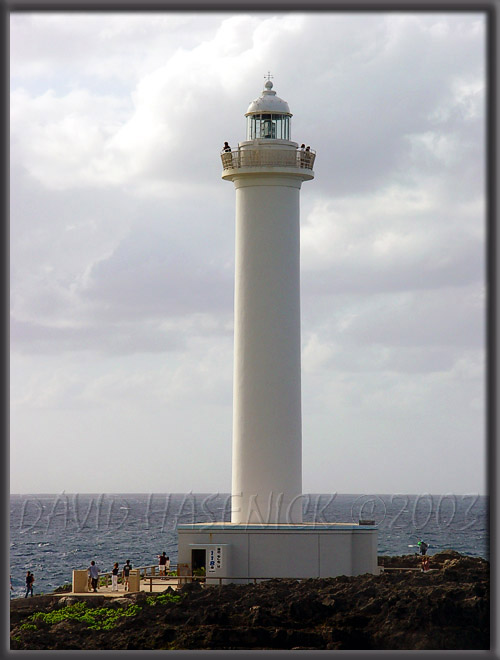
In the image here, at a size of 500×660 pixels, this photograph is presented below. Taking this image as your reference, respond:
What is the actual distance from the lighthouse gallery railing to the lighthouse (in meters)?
0.03

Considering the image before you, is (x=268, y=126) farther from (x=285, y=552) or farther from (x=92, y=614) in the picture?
(x=92, y=614)

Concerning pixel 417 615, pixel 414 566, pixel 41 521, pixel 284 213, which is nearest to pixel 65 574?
pixel 414 566

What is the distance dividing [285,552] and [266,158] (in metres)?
10.4

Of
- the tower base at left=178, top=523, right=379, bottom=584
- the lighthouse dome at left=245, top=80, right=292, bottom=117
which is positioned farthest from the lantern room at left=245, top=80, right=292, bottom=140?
the tower base at left=178, top=523, right=379, bottom=584

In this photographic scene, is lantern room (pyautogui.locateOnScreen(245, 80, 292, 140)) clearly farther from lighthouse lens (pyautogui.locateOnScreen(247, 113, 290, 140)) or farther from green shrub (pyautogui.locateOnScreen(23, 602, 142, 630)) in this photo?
green shrub (pyautogui.locateOnScreen(23, 602, 142, 630))

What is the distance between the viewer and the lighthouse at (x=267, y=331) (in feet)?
103

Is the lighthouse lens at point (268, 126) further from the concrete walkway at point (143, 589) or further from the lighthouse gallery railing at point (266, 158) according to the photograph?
the concrete walkway at point (143, 589)

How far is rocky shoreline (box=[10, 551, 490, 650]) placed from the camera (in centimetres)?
2381

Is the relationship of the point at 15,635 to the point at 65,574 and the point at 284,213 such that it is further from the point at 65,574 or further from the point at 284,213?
the point at 65,574

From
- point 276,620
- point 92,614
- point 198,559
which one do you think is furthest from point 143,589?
point 276,620

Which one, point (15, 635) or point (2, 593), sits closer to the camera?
point (2, 593)

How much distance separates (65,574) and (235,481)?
116 feet

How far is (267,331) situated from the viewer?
3166 cm

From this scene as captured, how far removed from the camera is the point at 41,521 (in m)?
145
